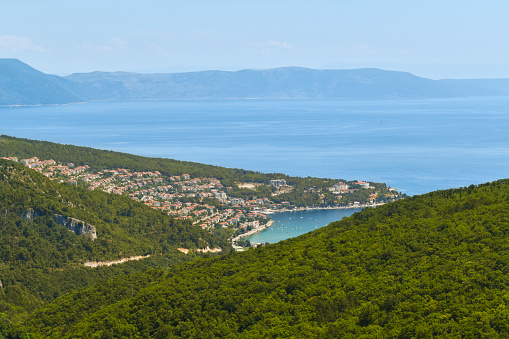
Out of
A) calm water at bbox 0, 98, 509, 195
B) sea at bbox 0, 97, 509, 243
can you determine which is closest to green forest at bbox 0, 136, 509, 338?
sea at bbox 0, 97, 509, 243

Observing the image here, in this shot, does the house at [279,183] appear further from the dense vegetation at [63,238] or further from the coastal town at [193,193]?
the dense vegetation at [63,238]

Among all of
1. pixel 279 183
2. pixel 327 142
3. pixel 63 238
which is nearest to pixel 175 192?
pixel 279 183

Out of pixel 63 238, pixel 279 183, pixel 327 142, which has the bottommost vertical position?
pixel 63 238

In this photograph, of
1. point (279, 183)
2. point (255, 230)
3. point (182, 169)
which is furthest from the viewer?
point (182, 169)

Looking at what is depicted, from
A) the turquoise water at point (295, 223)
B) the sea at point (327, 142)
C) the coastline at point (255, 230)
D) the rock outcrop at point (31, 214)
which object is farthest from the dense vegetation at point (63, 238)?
the sea at point (327, 142)

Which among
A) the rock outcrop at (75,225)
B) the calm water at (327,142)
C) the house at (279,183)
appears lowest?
the rock outcrop at (75,225)

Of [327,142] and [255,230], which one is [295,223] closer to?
[255,230]

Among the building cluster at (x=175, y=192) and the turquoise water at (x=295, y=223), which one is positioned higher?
the building cluster at (x=175, y=192)

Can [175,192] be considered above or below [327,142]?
below
